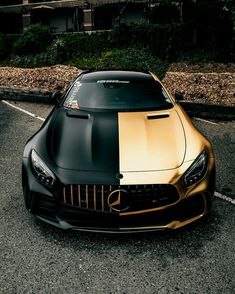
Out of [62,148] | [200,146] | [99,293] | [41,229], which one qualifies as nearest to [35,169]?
[62,148]

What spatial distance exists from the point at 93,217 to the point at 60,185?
1.44 feet

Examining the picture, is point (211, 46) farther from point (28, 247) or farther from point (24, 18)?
point (24, 18)

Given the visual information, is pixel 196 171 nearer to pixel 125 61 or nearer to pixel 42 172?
pixel 42 172

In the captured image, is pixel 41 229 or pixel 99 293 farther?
pixel 41 229

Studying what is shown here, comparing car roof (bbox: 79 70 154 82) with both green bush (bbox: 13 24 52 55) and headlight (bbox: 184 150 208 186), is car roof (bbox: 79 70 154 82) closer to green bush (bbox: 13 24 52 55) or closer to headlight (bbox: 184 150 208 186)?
Result: headlight (bbox: 184 150 208 186)

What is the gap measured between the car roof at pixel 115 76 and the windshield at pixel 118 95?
0.07 metres

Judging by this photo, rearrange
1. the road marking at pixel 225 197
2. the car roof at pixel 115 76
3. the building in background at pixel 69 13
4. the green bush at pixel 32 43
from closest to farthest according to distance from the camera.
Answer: the road marking at pixel 225 197 < the car roof at pixel 115 76 < the green bush at pixel 32 43 < the building in background at pixel 69 13

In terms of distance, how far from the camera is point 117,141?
12.6ft

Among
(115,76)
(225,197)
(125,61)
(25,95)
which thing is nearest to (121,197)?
(225,197)

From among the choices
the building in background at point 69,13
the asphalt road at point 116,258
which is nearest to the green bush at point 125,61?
the asphalt road at point 116,258

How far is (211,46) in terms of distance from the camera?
43.6ft

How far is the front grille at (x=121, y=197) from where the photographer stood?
326cm

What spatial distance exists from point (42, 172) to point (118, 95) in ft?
6.01

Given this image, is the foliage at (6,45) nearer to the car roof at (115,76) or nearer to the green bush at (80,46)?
the green bush at (80,46)
